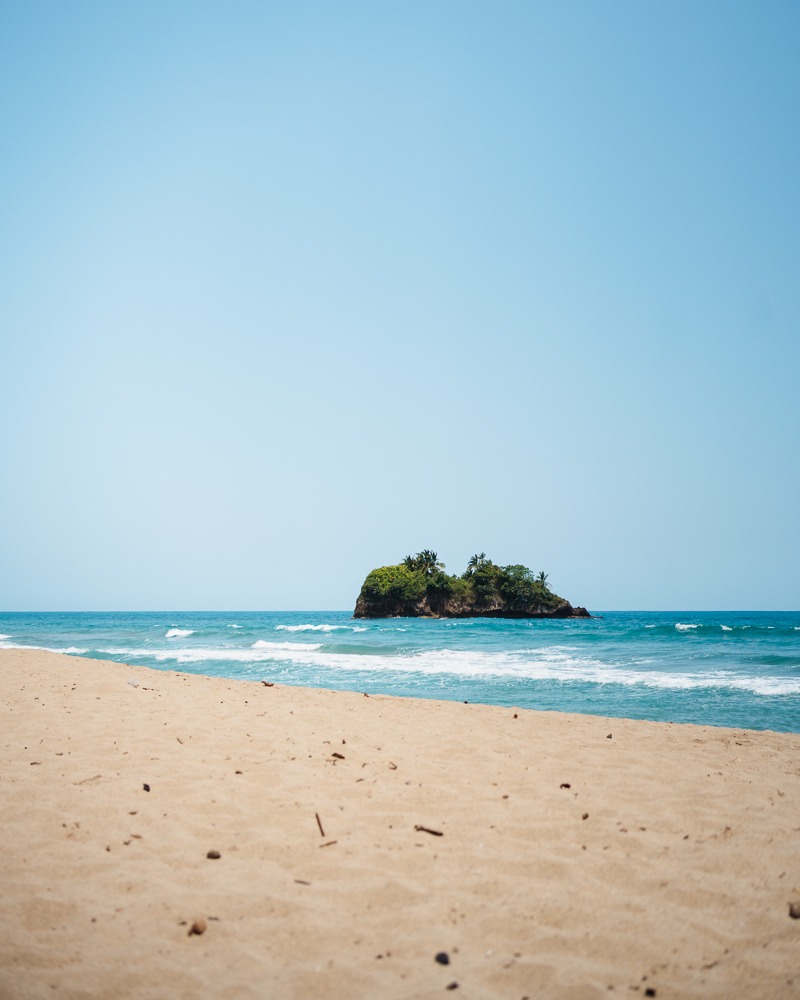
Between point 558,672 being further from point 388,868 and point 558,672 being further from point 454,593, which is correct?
point 454,593

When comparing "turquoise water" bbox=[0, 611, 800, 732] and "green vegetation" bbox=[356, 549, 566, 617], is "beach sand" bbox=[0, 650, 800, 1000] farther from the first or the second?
"green vegetation" bbox=[356, 549, 566, 617]

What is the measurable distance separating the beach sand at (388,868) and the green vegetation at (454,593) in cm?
7442

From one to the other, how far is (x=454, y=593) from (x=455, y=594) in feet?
0.64

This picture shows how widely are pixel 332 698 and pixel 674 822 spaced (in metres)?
7.14

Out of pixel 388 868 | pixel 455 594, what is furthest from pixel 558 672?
pixel 455 594

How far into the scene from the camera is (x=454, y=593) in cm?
8112

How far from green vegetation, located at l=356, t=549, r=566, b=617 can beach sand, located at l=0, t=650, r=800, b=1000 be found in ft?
244

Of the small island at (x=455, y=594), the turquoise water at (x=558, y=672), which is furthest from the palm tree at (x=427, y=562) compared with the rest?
the turquoise water at (x=558, y=672)

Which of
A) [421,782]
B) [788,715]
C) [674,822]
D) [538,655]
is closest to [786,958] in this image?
[674,822]

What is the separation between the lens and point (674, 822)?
Answer: 4.56 metres

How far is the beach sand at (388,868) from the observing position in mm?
2709

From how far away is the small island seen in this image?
80.7 m

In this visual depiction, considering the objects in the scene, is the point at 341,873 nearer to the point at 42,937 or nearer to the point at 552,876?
the point at 552,876

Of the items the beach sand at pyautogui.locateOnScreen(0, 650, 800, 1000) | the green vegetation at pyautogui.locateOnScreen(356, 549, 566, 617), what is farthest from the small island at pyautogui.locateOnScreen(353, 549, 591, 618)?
the beach sand at pyautogui.locateOnScreen(0, 650, 800, 1000)
